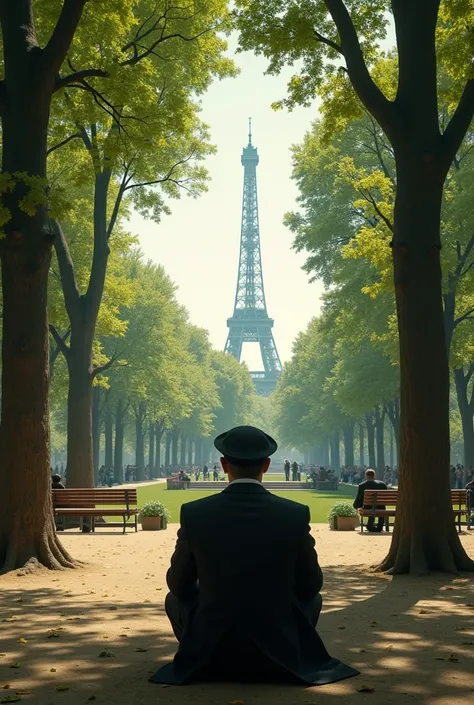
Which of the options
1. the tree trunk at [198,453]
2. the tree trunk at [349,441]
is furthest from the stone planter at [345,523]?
the tree trunk at [198,453]

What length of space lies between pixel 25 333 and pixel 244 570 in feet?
28.9

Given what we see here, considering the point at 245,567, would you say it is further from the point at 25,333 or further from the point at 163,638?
the point at 25,333

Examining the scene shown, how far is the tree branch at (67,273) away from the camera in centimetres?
2233

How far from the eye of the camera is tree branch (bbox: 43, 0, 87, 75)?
45.8 ft

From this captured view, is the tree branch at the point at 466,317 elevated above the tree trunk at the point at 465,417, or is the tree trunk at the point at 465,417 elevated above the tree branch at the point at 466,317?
the tree branch at the point at 466,317

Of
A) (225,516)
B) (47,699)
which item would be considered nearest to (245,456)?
(225,516)

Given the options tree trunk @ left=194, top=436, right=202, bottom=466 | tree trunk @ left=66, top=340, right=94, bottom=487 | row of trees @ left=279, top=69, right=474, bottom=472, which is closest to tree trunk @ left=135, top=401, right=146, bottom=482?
row of trees @ left=279, top=69, right=474, bottom=472

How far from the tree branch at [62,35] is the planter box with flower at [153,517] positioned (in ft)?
37.6

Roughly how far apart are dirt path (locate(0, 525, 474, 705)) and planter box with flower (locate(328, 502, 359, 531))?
7.70 meters

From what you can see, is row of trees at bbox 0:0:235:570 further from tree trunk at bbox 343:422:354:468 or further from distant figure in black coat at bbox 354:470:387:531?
tree trunk at bbox 343:422:354:468

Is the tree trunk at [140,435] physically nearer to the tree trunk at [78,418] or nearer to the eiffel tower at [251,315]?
the tree trunk at [78,418]

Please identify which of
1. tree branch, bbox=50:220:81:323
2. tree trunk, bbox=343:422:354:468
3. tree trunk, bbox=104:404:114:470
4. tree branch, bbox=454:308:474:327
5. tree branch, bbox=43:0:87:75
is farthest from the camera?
tree trunk, bbox=343:422:354:468

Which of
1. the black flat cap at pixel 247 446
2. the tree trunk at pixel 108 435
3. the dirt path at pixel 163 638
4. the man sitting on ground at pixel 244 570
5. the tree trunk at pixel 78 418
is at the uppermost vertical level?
the tree trunk at pixel 108 435

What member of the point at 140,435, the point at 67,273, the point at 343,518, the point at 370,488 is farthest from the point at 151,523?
the point at 140,435
